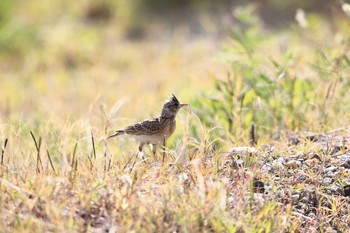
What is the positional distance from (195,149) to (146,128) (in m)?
0.39

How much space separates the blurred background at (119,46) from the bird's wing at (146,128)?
7.03 ft

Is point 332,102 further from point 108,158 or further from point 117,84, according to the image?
point 117,84

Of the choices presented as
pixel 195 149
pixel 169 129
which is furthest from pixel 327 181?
pixel 169 129

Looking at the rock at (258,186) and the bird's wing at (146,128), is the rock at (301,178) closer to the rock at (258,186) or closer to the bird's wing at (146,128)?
the rock at (258,186)

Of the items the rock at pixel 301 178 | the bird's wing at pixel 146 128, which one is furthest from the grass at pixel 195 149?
the bird's wing at pixel 146 128

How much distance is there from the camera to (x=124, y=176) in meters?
4.54

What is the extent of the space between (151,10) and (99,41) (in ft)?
7.11

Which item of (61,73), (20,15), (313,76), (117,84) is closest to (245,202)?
(313,76)

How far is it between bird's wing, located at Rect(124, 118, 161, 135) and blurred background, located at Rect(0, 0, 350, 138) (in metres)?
2.14

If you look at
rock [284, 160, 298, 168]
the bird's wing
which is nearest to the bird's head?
the bird's wing

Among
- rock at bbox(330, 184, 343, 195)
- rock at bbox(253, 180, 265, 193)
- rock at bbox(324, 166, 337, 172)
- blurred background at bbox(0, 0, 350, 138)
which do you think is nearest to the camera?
rock at bbox(253, 180, 265, 193)

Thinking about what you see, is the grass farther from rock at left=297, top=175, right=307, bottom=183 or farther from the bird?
the bird

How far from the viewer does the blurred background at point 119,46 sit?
1023 centimetres

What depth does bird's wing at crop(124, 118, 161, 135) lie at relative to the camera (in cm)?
575
